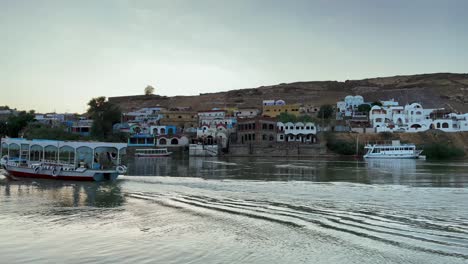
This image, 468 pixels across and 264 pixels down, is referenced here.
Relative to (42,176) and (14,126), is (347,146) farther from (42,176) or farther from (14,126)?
(14,126)

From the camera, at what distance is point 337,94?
134 meters

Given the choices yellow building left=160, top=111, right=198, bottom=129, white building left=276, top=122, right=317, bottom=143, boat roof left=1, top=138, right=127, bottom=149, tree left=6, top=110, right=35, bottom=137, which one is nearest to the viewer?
boat roof left=1, top=138, right=127, bottom=149

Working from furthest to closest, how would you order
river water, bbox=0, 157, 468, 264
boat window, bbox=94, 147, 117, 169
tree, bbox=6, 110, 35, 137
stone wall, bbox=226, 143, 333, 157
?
tree, bbox=6, 110, 35, 137, stone wall, bbox=226, 143, 333, 157, boat window, bbox=94, 147, 117, 169, river water, bbox=0, 157, 468, 264

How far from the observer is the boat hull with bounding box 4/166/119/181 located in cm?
2727

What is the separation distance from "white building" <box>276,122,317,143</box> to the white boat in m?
11.3

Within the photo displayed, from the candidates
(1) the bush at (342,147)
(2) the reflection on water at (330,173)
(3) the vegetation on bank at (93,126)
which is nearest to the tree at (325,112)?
(1) the bush at (342,147)

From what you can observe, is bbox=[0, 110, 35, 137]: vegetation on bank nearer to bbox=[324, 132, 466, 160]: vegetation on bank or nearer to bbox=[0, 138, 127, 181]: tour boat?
bbox=[0, 138, 127, 181]: tour boat

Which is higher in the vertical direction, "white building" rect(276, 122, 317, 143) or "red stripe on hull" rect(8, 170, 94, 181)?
"white building" rect(276, 122, 317, 143)

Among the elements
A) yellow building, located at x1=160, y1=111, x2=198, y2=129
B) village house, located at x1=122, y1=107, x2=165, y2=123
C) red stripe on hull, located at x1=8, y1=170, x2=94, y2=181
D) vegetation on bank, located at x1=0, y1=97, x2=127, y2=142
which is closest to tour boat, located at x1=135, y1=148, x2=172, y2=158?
vegetation on bank, located at x1=0, y1=97, x2=127, y2=142

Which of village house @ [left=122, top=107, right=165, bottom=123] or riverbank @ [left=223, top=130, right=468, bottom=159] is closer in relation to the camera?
riverbank @ [left=223, top=130, right=468, bottom=159]

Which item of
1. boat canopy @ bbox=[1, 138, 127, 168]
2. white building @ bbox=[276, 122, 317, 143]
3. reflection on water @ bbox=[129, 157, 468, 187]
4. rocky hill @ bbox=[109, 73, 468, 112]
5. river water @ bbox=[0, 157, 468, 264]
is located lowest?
reflection on water @ bbox=[129, 157, 468, 187]

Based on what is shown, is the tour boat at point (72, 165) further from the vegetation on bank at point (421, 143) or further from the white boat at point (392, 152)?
the vegetation on bank at point (421, 143)

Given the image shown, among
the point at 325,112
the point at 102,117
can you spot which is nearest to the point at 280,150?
the point at 325,112

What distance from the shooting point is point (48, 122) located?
94625 mm
